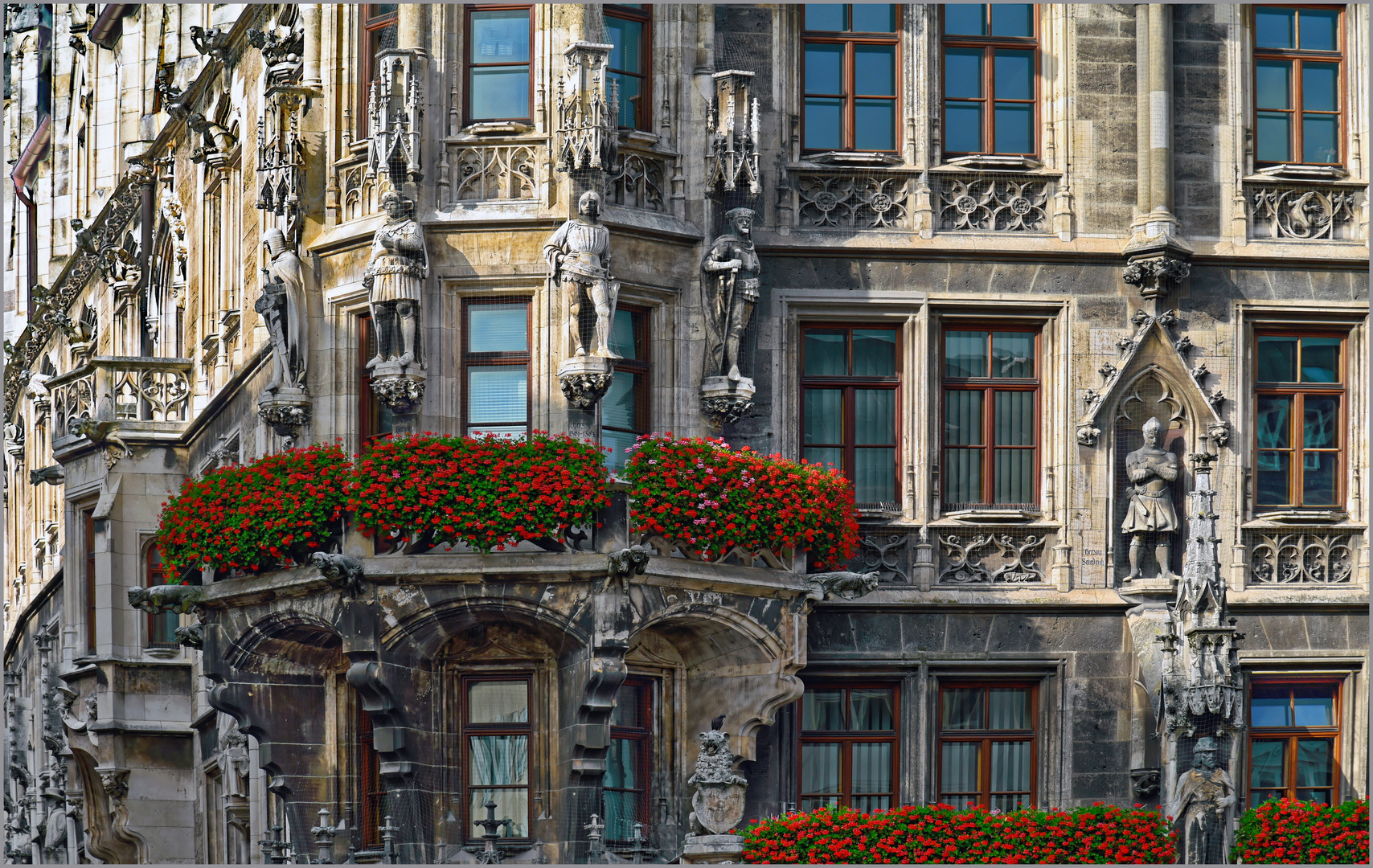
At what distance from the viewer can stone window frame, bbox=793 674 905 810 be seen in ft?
114

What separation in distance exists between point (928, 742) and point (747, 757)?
2200 mm

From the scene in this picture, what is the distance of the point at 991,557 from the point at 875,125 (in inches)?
199

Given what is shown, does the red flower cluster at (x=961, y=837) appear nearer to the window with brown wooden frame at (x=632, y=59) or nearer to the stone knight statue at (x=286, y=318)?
the stone knight statue at (x=286, y=318)

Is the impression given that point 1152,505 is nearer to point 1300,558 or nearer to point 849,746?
point 1300,558

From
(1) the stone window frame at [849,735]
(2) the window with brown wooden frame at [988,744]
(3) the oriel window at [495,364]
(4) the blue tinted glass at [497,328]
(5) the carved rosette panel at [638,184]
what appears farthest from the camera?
(2) the window with brown wooden frame at [988,744]

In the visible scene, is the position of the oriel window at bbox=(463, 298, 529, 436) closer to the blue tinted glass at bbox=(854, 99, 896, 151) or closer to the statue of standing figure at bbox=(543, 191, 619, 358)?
the statue of standing figure at bbox=(543, 191, 619, 358)

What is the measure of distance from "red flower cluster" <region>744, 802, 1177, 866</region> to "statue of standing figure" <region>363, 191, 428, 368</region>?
6.27 metres

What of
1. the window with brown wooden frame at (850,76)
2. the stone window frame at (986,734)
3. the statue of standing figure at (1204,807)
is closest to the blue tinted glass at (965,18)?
the window with brown wooden frame at (850,76)

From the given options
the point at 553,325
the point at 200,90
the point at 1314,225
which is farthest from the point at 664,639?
the point at 200,90

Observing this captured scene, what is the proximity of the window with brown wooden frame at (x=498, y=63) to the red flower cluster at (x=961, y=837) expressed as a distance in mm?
8163

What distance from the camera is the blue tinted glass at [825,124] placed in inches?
1406

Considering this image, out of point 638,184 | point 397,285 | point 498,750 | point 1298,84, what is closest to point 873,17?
point 638,184

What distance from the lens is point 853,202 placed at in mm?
35469

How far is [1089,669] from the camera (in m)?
35.0
